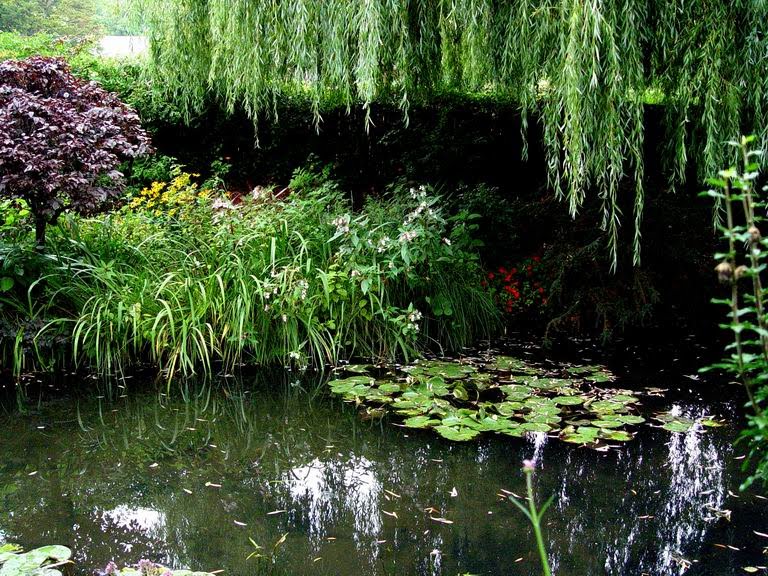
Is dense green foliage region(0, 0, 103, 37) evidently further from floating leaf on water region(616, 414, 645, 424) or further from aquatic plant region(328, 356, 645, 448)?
floating leaf on water region(616, 414, 645, 424)

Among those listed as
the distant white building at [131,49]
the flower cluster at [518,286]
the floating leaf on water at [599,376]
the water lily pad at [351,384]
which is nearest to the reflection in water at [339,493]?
the water lily pad at [351,384]

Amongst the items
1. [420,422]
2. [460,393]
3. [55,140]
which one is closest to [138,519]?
[420,422]

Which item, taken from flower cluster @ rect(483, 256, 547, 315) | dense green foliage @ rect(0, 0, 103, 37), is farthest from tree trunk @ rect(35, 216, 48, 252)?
dense green foliage @ rect(0, 0, 103, 37)

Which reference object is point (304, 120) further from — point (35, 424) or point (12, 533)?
point (12, 533)

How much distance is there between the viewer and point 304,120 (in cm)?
757

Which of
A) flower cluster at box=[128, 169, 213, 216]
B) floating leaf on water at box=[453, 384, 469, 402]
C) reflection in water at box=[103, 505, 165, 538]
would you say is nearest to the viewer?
reflection in water at box=[103, 505, 165, 538]

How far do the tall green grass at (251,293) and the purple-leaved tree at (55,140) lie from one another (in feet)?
1.55

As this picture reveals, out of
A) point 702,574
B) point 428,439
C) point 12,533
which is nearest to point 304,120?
point 428,439

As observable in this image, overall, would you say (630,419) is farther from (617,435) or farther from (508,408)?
(508,408)

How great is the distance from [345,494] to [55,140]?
2.91 m

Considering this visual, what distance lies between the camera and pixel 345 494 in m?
2.83

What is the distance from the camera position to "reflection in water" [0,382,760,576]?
237 cm

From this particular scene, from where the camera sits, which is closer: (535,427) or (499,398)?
(535,427)

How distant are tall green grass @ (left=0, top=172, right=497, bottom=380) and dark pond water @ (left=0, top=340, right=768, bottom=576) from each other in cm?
59
